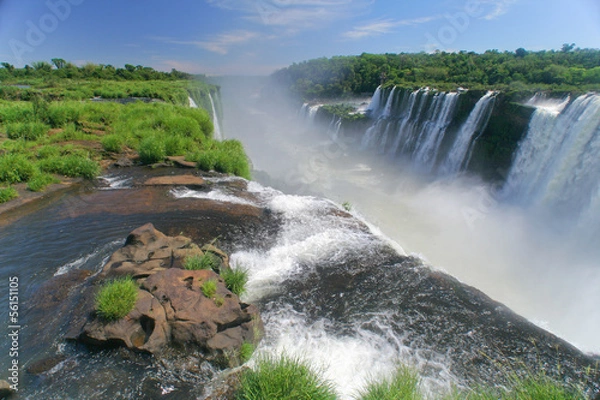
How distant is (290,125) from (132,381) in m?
46.4

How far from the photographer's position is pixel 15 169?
854 centimetres

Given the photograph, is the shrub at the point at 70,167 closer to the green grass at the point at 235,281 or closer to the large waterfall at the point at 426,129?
the green grass at the point at 235,281

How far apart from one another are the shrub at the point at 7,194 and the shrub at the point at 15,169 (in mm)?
848

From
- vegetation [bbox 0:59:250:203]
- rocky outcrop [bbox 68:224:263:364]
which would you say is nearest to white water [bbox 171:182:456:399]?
rocky outcrop [bbox 68:224:263:364]

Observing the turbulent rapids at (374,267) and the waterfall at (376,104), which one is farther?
the waterfall at (376,104)

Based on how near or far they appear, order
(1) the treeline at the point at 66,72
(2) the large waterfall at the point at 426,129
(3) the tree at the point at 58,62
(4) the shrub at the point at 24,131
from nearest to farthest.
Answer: (4) the shrub at the point at 24,131
(2) the large waterfall at the point at 426,129
(1) the treeline at the point at 66,72
(3) the tree at the point at 58,62

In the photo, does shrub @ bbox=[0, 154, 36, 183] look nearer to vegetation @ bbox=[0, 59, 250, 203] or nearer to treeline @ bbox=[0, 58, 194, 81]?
vegetation @ bbox=[0, 59, 250, 203]

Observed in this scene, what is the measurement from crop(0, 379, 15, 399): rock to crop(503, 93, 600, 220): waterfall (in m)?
16.6

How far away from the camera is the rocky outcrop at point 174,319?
3.54 metres

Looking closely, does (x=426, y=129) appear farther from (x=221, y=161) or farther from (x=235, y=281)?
(x=235, y=281)

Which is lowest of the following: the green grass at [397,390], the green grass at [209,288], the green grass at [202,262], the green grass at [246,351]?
the green grass at [246,351]

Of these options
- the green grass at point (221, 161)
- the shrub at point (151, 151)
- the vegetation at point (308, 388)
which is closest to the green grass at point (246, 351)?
the vegetation at point (308, 388)

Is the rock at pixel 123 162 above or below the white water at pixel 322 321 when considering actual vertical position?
below

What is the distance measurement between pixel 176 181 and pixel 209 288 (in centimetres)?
620
